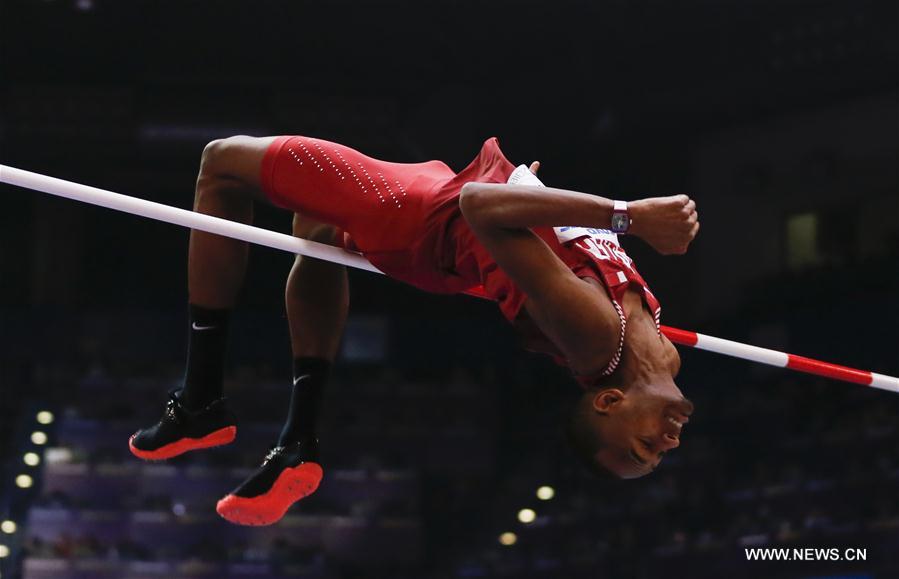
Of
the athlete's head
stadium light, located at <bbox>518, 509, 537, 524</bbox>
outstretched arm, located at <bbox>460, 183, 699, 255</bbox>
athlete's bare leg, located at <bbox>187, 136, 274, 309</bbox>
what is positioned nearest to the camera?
outstretched arm, located at <bbox>460, 183, 699, 255</bbox>

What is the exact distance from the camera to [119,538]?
7.55m

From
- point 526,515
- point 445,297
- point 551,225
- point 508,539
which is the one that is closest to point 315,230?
point 551,225

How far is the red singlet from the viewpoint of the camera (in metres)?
2.54

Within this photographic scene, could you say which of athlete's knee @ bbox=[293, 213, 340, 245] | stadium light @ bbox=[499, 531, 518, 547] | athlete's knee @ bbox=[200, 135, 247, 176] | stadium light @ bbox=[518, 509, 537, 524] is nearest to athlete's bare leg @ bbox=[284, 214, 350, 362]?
athlete's knee @ bbox=[293, 213, 340, 245]

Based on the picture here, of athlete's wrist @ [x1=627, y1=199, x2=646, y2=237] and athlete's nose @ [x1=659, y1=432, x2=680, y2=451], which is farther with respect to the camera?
athlete's nose @ [x1=659, y1=432, x2=680, y2=451]

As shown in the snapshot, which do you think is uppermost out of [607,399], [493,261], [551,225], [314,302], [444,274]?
[551,225]

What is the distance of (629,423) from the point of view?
246cm

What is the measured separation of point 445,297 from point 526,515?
271 cm

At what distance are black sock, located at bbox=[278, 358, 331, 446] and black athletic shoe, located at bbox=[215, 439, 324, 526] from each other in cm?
4

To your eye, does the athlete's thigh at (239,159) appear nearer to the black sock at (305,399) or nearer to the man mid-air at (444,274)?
the man mid-air at (444,274)

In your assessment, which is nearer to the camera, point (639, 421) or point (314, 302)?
point (639, 421)

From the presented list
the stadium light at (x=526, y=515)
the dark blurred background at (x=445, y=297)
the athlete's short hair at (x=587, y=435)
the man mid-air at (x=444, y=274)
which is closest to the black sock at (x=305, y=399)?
the man mid-air at (x=444, y=274)

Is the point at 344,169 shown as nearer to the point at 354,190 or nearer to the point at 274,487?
the point at 354,190

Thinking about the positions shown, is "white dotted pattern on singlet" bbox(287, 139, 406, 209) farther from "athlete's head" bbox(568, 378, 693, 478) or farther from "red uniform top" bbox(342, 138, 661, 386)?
"athlete's head" bbox(568, 378, 693, 478)
